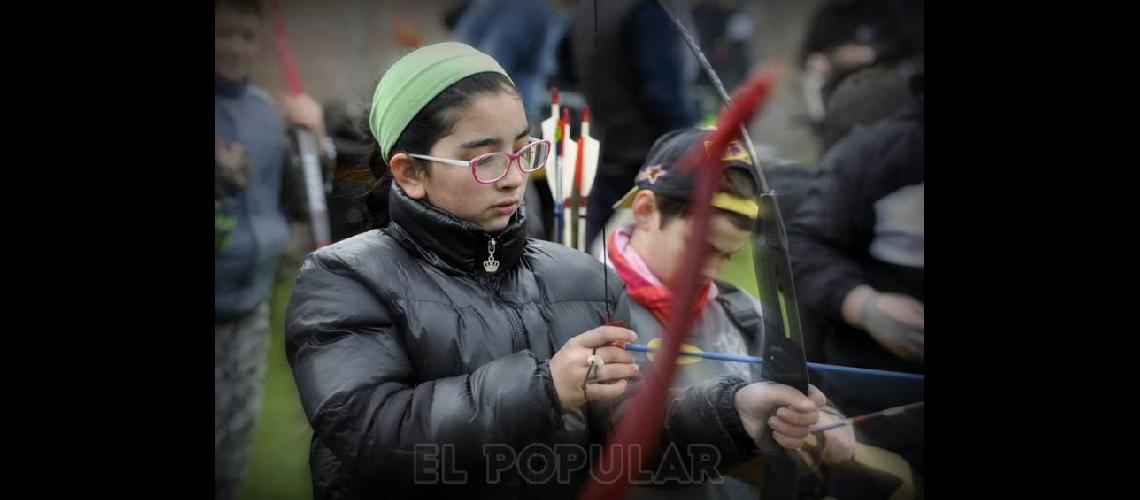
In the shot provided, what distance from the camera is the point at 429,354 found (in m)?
1.78

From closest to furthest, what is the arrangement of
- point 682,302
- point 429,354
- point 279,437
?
point 682,302 < point 429,354 < point 279,437

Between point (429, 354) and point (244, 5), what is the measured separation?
756mm

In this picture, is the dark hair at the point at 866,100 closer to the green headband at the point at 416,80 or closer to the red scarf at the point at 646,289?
the red scarf at the point at 646,289

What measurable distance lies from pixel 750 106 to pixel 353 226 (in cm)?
80

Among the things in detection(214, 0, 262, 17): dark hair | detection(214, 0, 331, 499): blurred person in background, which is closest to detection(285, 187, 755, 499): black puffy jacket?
detection(214, 0, 331, 499): blurred person in background

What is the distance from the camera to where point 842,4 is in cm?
216

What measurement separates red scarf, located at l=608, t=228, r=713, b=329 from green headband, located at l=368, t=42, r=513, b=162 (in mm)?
407

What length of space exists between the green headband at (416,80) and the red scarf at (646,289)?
407mm

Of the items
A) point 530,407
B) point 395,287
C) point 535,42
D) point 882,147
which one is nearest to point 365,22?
point 535,42

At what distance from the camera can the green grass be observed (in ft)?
6.45

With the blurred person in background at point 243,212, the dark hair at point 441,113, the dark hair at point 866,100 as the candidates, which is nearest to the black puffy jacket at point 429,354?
the dark hair at point 441,113

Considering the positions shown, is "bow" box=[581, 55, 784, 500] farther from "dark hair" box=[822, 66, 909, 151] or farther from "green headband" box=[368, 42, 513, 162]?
"dark hair" box=[822, 66, 909, 151]

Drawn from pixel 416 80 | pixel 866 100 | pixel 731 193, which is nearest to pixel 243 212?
pixel 416 80

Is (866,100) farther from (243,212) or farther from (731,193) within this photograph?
(243,212)
